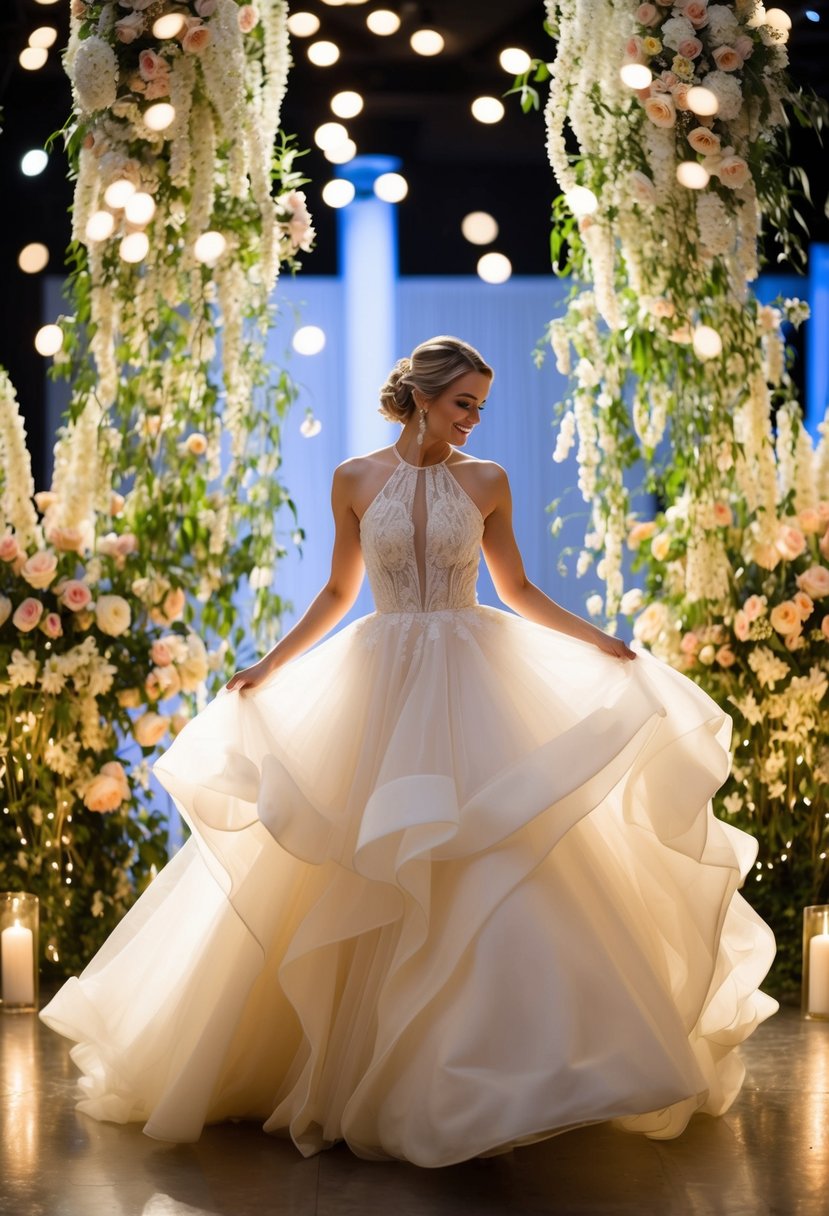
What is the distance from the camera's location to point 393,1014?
294cm

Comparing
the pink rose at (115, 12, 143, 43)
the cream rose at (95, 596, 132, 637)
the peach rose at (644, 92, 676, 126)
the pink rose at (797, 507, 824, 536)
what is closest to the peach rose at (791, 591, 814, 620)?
the pink rose at (797, 507, 824, 536)

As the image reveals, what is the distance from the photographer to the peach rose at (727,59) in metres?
4.50

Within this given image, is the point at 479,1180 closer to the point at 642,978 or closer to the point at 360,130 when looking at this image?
the point at 642,978

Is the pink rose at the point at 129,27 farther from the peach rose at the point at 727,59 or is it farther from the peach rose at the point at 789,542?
the peach rose at the point at 789,542

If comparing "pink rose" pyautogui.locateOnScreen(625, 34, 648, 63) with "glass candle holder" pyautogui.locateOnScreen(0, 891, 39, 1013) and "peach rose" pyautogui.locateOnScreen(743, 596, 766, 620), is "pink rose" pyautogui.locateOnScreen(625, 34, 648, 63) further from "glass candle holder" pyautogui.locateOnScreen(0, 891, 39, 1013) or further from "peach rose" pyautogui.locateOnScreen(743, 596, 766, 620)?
"glass candle holder" pyautogui.locateOnScreen(0, 891, 39, 1013)

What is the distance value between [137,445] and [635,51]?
1926 mm

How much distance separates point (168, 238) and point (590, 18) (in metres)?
1.42

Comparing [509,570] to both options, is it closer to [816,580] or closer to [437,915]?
[437,915]

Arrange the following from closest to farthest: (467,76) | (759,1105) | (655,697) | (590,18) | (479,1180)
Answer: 1. (479,1180)
2. (655,697)
3. (759,1105)
4. (590,18)
5. (467,76)

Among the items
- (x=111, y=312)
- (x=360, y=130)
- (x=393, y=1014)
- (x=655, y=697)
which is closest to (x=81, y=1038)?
(x=393, y=1014)

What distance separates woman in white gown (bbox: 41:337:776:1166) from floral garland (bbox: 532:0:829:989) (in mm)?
1278

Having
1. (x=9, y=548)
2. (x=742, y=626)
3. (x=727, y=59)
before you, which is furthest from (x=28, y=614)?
(x=727, y=59)

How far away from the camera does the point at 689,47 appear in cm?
448

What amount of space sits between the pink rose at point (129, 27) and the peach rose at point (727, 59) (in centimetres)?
169
